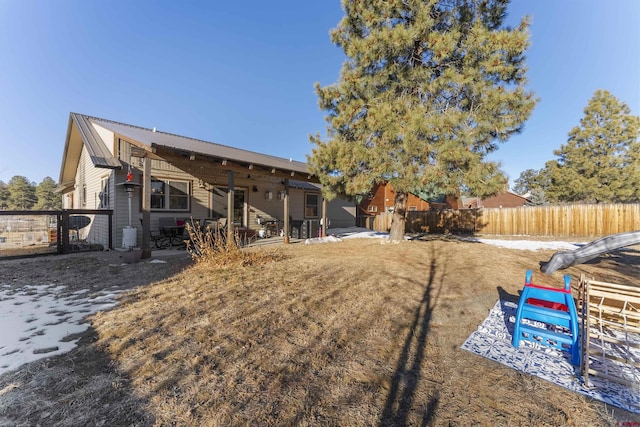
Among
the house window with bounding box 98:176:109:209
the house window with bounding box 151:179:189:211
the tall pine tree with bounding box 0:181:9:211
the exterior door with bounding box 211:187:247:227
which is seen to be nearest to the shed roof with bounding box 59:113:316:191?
the house window with bounding box 98:176:109:209

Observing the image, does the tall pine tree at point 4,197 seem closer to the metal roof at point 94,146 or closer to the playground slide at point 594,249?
the metal roof at point 94,146

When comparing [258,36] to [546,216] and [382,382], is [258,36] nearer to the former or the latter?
[382,382]

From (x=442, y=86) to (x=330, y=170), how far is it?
380cm

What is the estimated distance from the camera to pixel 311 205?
14.5 meters

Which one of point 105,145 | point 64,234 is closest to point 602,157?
point 105,145

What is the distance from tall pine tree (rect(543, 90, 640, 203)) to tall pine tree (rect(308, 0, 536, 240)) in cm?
1500

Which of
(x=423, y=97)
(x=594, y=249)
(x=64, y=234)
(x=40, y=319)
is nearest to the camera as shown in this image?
(x=40, y=319)

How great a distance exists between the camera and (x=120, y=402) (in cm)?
169

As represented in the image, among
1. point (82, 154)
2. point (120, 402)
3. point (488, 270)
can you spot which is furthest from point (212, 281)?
point (82, 154)

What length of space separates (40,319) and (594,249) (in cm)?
853

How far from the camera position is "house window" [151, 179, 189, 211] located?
348 inches

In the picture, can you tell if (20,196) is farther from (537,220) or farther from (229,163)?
(537,220)

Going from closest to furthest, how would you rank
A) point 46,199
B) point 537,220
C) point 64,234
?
point 64,234 < point 537,220 < point 46,199

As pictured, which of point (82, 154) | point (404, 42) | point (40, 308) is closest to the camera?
point (40, 308)
